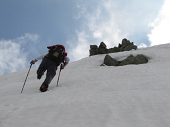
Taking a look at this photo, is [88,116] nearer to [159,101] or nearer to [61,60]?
[159,101]

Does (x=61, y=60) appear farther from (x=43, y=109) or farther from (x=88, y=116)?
(x=88, y=116)

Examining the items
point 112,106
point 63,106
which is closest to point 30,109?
point 63,106

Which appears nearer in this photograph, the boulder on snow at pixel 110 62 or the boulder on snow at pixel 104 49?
the boulder on snow at pixel 110 62

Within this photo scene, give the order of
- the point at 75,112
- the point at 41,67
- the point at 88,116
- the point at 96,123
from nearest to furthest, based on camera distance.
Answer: the point at 96,123 → the point at 88,116 → the point at 75,112 → the point at 41,67

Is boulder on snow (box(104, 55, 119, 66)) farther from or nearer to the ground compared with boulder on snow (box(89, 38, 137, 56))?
nearer to the ground

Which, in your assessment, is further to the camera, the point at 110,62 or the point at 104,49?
the point at 104,49

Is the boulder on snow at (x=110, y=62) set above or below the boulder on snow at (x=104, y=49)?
below

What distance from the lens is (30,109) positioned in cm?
510

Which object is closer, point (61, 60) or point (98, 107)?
point (98, 107)

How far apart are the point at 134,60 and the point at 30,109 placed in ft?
42.5

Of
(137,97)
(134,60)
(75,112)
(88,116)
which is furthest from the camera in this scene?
(134,60)

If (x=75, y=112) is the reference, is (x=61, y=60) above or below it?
above

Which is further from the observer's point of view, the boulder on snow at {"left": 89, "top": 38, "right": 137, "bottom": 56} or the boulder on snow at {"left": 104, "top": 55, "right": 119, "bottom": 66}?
the boulder on snow at {"left": 89, "top": 38, "right": 137, "bottom": 56}

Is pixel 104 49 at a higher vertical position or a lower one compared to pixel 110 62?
higher
